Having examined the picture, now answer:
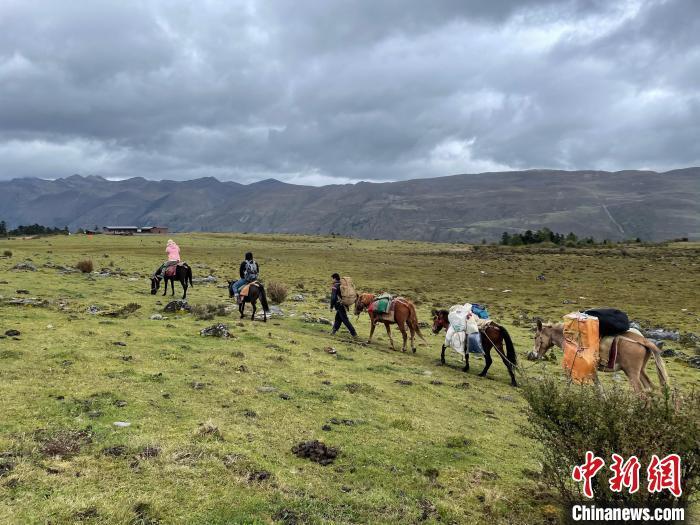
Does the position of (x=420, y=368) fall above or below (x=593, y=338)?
below

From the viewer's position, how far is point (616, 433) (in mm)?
5234

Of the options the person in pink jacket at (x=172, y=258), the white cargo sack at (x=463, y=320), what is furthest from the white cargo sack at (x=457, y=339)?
the person in pink jacket at (x=172, y=258)

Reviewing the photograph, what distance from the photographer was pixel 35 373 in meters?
9.35

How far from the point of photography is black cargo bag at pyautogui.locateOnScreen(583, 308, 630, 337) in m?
10.4

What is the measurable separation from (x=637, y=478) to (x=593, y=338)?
5.84 m

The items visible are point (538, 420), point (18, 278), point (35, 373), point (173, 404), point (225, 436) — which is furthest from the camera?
point (18, 278)

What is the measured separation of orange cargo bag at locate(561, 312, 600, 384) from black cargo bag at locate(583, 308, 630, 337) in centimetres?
Result: 19

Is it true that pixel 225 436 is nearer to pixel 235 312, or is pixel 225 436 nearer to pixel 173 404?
pixel 173 404

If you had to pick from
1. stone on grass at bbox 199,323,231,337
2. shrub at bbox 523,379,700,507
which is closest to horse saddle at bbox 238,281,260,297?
stone on grass at bbox 199,323,231,337

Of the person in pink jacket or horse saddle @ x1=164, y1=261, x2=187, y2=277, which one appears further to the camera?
the person in pink jacket

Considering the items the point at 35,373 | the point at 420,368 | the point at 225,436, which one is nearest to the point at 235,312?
the point at 420,368

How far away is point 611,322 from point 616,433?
6038 millimetres

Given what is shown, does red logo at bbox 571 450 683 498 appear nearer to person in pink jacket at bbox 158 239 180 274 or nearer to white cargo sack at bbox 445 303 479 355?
white cargo sack at bbox 445 303 479 355

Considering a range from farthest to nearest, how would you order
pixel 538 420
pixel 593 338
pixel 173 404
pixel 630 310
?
pixel 630 310
pixel 593 338
pixel 173 404
pixel 538 420
